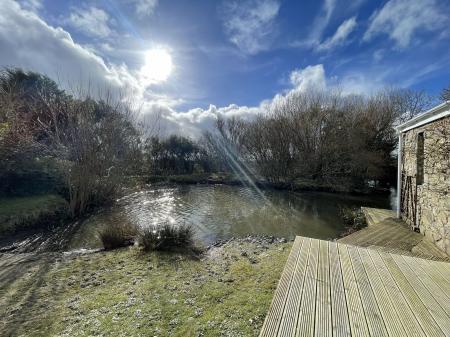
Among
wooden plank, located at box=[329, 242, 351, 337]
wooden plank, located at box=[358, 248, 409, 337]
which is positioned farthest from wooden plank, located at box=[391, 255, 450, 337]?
wooden plank, located at box=[329, 242, 351, 337]

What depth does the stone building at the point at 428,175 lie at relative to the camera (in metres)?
3.86

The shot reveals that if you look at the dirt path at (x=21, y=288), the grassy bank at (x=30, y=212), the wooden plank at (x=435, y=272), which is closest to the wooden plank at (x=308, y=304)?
the wooden plank at (x=435, y=272)

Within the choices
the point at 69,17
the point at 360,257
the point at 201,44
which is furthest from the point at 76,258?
the point at 201,44

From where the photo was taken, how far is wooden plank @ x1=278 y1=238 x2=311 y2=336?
1.62m

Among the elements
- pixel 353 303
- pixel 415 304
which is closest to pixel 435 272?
pixel 415 304

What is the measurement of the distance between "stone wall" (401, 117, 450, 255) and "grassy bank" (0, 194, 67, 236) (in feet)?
32.7

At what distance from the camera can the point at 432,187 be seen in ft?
14.4

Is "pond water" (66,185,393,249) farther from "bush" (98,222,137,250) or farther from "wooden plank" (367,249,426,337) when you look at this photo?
"wooden plank" (367,249,426,337)

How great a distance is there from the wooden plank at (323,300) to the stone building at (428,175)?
106 inches

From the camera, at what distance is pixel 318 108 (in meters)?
16.6

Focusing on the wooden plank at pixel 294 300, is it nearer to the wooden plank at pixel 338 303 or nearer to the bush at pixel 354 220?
the wooden plank at pixel 338 303

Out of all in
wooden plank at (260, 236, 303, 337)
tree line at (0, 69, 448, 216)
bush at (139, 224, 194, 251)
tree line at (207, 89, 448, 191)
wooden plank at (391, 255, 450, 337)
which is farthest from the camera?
tree line at (207, 89, 448, 191)

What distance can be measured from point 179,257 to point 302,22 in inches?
273

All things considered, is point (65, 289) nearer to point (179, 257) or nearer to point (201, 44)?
point (179, 257)
